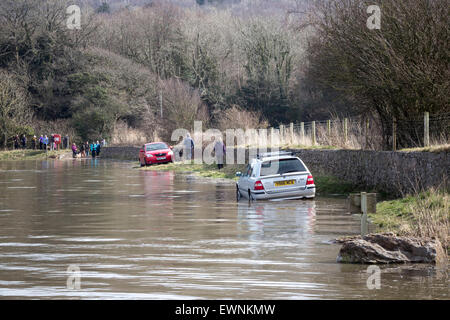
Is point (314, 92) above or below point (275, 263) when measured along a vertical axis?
above

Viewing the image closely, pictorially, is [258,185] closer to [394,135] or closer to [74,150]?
[394,135]

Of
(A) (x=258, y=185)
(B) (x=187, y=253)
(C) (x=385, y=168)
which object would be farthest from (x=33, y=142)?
(B) (x=187, y=253)

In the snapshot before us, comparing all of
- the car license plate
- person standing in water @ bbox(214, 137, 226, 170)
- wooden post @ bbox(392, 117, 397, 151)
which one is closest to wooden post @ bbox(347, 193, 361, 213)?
the car license plate

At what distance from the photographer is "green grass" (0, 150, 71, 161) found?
253 feet

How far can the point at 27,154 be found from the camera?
79125 mm

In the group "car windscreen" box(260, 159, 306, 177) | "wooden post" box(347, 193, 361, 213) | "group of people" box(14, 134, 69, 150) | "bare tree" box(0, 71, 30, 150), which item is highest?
"bare tree" box(0, 71, 30, 150)

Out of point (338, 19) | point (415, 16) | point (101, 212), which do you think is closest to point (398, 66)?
point (415, 16)

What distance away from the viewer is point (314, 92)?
74562 millimetres

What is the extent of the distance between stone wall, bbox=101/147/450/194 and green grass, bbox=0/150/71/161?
155 feet

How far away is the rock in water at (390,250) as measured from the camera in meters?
12.6

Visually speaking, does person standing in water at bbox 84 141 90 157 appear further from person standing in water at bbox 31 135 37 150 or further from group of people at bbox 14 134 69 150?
person standing in water at bbox 31 135 37 150

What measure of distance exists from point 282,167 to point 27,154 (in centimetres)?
5912

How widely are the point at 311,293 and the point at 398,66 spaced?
15.7 m

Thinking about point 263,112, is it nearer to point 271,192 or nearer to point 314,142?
point 314,142
